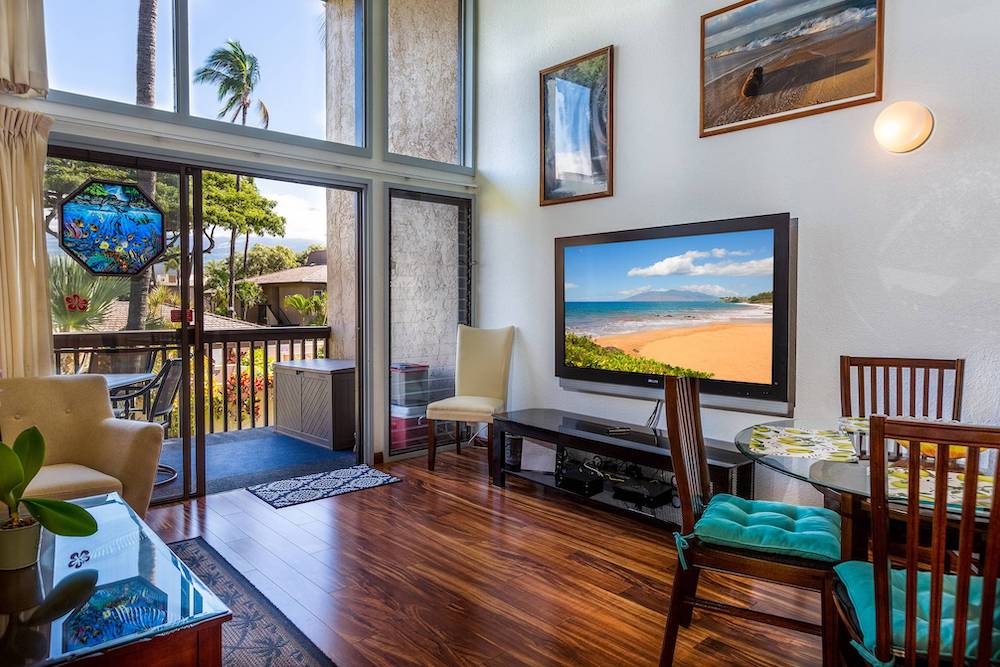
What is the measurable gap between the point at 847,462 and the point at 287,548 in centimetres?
242

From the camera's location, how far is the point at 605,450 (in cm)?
329

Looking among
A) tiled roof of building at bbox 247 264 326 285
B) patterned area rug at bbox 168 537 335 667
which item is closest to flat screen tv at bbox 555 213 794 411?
patterned area rug at bbox 168 537 335 667

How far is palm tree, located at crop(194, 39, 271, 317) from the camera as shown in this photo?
3775mm

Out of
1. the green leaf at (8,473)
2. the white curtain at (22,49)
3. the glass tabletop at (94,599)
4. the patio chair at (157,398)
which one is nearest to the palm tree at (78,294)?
the patio chair at (157,398)

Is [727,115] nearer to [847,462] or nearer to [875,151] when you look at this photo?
[875,151]

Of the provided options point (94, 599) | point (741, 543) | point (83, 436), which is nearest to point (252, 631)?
point (94, 599)

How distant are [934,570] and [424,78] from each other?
4.56 metres

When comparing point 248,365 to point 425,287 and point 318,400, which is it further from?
point 425,287

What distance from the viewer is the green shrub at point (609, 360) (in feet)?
11.7

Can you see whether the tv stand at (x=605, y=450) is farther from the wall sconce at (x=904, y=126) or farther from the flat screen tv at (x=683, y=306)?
the wall sconce at (x=904, y=126)

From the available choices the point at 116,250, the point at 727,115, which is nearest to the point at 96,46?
the point at 116,250

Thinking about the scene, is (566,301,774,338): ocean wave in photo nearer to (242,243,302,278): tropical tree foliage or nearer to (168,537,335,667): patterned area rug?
(168,537,335,667): patterned area rug

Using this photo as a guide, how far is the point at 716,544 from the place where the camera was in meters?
1.89

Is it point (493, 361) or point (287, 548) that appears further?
point (493, 361)
